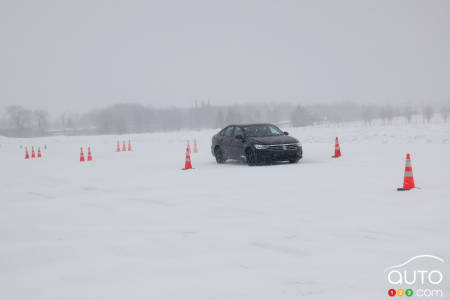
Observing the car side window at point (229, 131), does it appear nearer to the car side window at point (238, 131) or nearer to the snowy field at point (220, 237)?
the car side window at point (238, 131)

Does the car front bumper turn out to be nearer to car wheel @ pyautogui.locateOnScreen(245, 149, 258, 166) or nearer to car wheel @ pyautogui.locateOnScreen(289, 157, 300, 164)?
car wheel @ pyautogui.locateOnScreen(245, 149, 258, 166)

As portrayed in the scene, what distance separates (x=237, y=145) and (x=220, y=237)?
495 inches

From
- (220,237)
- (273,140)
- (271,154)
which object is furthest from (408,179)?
(273,140)

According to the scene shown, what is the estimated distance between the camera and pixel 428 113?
157m

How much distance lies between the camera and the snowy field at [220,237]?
215 inches

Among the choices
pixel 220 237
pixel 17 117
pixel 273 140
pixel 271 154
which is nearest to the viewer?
pixel 220 237

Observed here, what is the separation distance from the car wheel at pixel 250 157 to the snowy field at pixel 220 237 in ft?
14.0

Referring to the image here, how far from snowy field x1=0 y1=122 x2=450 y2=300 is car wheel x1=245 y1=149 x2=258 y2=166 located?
14.0 ft

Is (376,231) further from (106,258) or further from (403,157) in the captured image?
(403,157)

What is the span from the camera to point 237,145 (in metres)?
20.2

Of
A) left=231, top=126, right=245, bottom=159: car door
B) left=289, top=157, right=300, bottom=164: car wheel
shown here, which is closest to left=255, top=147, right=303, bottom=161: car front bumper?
left=289, top=157, right=300, bottom=164: car wheel

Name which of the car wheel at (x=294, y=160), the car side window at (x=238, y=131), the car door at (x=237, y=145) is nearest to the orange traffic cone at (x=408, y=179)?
the car wheel at (x=294, y=160)

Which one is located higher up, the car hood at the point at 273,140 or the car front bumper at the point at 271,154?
the car hood at the point at 273,140

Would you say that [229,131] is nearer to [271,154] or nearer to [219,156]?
[219,156]
